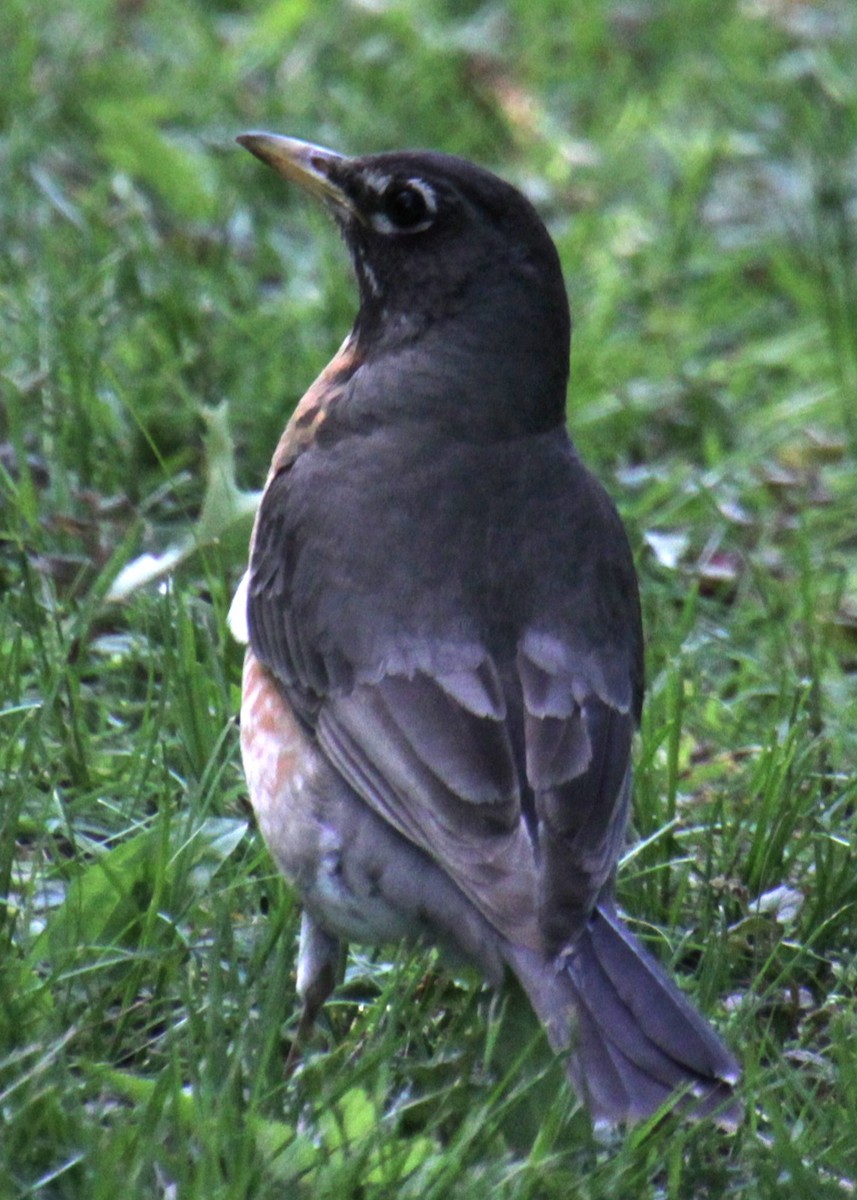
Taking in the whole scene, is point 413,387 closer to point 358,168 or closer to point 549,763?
point 358,168

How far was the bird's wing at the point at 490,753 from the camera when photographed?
3.77 metres

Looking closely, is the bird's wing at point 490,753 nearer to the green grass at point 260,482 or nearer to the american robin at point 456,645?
the american robin at point 456,645

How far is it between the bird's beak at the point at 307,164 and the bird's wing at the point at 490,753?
1046 mm

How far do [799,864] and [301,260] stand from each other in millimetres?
3536

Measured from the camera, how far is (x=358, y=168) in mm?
4789

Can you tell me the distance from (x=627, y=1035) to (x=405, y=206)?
1955 mm

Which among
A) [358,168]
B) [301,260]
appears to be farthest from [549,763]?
[301,260]

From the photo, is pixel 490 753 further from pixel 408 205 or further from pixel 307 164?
pixel 307 164

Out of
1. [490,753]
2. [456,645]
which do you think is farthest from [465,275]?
[490,753]

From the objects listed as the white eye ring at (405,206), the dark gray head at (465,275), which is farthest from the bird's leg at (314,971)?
the white eye ring at (405,206)

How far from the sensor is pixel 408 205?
4.71m

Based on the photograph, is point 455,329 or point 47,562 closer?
point 455,329

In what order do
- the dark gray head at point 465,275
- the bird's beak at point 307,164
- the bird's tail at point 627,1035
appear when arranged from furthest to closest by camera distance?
the bird's beak at point 307,164 → the dark gray head at point 465,275 → the bird's tail at point 627,1035

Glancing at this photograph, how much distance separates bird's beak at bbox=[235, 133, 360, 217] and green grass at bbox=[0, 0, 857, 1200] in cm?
86
